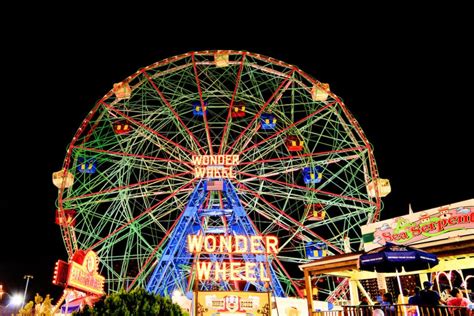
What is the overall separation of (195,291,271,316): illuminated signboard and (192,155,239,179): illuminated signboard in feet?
20.5

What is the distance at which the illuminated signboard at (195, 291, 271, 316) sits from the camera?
12.9 metres

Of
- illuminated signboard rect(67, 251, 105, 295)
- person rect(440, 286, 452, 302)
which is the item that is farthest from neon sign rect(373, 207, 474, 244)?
illuminated signboard rect(67, 251, 105, 295)

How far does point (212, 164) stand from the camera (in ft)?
59.6

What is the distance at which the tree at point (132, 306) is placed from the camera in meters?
6.53

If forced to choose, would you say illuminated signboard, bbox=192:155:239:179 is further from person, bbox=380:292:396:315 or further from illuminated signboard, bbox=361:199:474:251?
person, bbox=380:292:396:315

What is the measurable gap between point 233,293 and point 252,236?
3.59 metres

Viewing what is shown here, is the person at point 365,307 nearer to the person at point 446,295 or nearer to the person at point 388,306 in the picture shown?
the person at point 388,306

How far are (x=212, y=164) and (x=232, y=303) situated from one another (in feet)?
22.7

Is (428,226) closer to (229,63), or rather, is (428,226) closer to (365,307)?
(365,307)

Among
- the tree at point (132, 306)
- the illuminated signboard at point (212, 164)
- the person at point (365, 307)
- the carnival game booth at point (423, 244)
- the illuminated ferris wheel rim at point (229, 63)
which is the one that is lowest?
the person at point (365, 307)

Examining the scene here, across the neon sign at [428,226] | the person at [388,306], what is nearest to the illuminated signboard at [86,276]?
the person at [388,306]

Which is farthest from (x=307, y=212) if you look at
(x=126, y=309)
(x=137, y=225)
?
(x=126, y=309)

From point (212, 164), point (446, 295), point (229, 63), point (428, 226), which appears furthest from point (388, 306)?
point (229, 63)

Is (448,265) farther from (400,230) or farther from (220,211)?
(220,211)
